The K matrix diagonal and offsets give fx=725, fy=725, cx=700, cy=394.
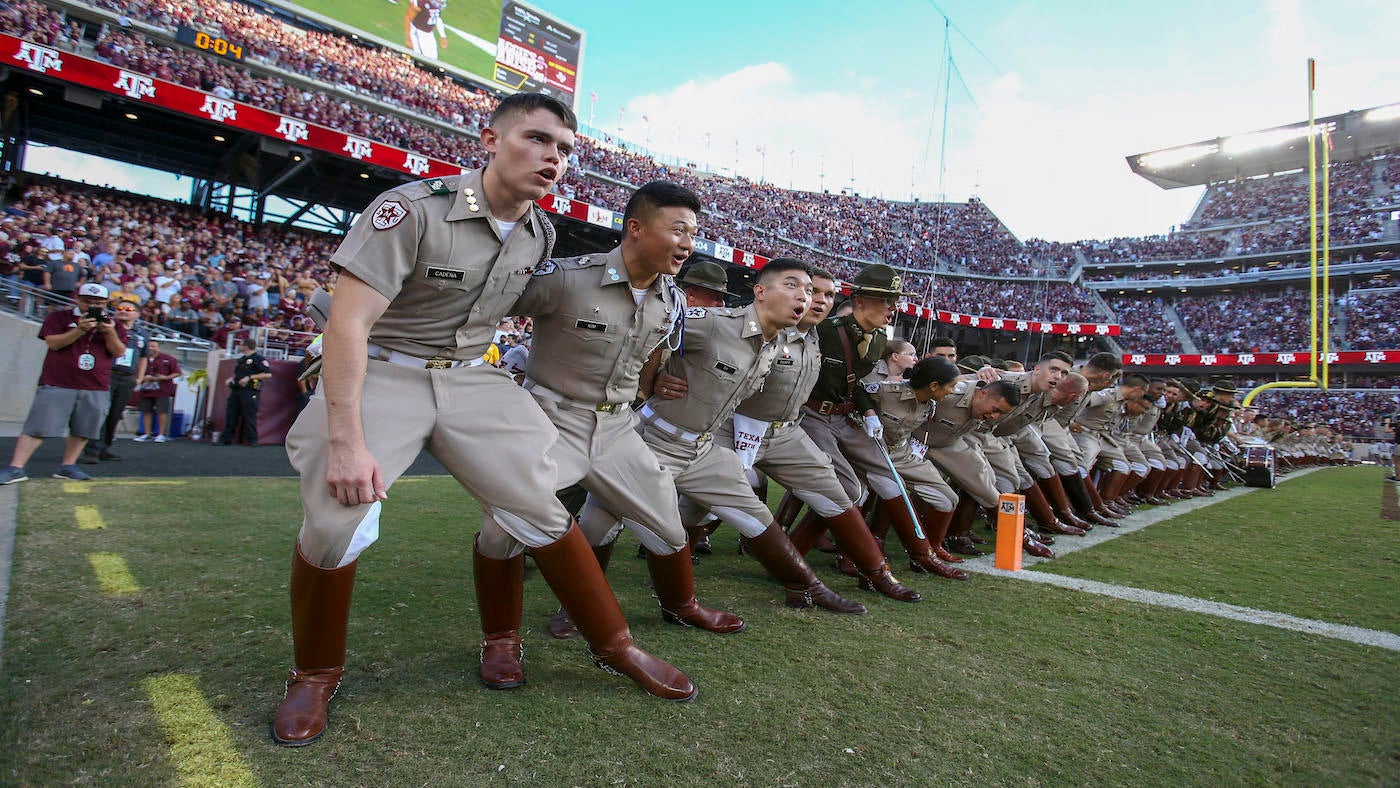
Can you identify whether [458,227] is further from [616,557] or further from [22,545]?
[22,545]

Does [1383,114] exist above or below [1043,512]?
above

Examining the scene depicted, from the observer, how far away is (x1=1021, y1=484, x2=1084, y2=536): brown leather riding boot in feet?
22.1

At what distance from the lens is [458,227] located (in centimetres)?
234

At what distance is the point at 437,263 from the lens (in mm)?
2293

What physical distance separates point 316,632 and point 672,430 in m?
1.79

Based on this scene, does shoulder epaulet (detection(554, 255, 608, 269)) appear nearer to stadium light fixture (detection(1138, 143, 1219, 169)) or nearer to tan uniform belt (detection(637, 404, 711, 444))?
tan uniform belt (detection(637, 404, 711, 444))

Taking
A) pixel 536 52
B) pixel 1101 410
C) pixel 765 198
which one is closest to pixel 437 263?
pixel 1101 410

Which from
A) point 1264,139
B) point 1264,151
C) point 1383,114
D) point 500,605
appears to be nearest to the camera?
point 500,605

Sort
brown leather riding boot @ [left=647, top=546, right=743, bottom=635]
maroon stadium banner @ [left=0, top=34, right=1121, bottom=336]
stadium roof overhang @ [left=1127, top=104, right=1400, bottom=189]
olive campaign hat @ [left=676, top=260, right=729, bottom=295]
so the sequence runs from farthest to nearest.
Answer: stadium roof overhang @ [left=1127, top=104, right=1400, bottom=189] < maroon stadium banner @ [left=0, top=34, right=1121, bottom=336] < olive campaign hat @ [left=676, top=260, right=729, bottom=295] < brown leather riding boot @ [left=647, top=546, right=743, bottom=635]

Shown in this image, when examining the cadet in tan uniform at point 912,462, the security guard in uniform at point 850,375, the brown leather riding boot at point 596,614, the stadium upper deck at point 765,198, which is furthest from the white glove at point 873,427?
the stadium upper deck at point 765,198

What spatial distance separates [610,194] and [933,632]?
85.3ft

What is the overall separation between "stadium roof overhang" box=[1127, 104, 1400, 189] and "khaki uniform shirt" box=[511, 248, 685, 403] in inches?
1973

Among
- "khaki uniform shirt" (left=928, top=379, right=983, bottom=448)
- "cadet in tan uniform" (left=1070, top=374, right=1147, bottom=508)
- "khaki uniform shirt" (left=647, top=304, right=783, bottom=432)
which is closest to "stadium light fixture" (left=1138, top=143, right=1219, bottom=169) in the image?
"cadet in tan uniform" (left=1070, top=374, right=1147, bottom=508)

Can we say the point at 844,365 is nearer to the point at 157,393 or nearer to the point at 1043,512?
the point at 1043,512
